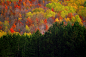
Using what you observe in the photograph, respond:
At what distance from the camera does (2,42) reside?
28828 millimetres

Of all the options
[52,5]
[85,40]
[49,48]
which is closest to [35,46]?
[49,48]

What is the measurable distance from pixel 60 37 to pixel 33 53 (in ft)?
22.7

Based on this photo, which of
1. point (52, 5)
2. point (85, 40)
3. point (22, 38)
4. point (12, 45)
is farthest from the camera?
point (52, 5)

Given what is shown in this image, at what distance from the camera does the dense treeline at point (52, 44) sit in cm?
2520

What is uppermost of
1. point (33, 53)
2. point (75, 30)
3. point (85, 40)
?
point (75, 30)

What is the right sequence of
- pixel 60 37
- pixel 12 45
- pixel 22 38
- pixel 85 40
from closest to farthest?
pixel 85 40 < pixel 60 37 < pixel 12 45 < pixel 22 38

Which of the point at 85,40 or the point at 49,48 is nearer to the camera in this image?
the point at 85,40

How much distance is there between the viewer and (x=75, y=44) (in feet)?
82.8

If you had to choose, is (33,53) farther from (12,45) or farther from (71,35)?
(71,35)

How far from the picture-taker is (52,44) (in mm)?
29078

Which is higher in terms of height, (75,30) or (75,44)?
(75,30)

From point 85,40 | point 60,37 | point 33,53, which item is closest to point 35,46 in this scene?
point 33,53

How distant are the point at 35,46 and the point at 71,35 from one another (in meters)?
9.43

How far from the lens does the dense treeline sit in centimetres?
2520
